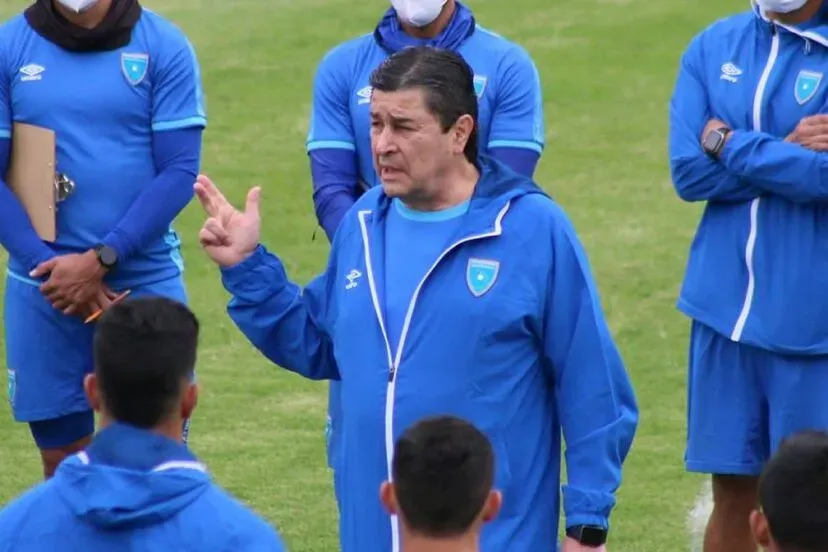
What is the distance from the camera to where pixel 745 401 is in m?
6.39

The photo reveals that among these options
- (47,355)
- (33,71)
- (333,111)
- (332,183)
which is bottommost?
(47,355)

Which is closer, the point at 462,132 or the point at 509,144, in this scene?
the point at 462,132

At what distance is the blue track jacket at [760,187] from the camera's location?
6.20 m

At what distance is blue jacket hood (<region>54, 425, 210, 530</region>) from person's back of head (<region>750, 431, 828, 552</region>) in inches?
46.3

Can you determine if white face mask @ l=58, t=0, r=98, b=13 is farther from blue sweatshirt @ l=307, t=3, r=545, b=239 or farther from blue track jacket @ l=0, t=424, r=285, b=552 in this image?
blue track jacket @ l=0, t=424, r=285, b=552

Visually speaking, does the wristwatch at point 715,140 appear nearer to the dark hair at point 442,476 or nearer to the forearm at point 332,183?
the forearm at point 332,183

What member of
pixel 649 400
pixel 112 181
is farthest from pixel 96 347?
pixel 649 400

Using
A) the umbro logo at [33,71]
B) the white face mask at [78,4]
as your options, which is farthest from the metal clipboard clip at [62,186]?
the white face mask at [78,4]

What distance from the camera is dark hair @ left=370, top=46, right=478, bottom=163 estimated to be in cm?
517

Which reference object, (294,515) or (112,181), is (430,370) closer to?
(112,181)

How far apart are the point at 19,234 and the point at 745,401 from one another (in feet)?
8.60

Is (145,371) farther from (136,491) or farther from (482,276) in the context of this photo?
(482,276)

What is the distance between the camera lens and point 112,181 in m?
6.89

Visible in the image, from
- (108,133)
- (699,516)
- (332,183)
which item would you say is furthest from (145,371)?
(699,516)
